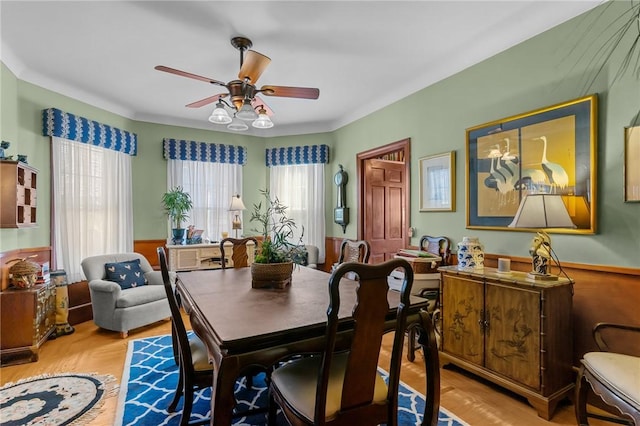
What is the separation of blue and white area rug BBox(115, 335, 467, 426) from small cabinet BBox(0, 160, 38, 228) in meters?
1.63

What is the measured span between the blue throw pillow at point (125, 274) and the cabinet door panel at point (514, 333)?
3.80m

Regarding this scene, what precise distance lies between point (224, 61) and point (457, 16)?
2.15 meters

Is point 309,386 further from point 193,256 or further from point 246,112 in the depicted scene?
point 193,256

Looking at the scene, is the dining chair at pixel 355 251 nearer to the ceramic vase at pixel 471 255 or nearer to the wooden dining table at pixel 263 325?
the wooden dining table at pixel 263 325

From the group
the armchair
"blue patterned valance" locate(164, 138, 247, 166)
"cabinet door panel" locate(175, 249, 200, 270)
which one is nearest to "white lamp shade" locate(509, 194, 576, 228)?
the armchair

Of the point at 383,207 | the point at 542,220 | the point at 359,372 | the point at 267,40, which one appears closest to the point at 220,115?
the point at 267,40

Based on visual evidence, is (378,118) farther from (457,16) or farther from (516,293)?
(516,293)

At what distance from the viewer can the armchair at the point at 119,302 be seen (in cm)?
339

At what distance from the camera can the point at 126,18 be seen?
2479 millimetres

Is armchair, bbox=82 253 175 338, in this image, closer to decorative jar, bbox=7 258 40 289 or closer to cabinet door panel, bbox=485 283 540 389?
decorative jar, bbox=7 258 40 289

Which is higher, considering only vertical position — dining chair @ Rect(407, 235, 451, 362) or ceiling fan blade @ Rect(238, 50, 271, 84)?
ceiling fan blade @ Rect(238, 50, 271, 84)

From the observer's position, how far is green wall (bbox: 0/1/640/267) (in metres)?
2.07

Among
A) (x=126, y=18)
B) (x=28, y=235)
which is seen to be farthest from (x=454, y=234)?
(x=28, y=235)

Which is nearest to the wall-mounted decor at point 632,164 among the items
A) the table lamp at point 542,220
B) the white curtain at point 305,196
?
the table lamp at point 542,220
